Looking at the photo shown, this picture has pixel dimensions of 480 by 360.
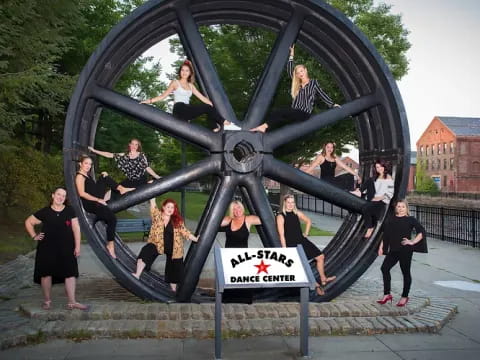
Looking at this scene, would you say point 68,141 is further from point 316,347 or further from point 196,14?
point 316,347

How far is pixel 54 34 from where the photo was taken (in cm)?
1361

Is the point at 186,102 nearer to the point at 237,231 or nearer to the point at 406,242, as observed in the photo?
the point at 237,231

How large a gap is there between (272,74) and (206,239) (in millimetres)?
2442

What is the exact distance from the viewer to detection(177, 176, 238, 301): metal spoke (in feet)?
20.6

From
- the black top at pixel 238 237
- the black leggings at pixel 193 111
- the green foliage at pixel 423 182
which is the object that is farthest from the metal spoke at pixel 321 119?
the green foliage at pixel 423 182

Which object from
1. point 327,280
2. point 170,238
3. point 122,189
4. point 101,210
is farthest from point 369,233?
point 101,210

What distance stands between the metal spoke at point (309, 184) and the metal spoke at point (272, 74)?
615 millimetres

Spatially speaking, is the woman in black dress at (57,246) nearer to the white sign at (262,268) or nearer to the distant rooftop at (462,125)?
the white sign at (262,268)

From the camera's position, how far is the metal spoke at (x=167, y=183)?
6.27 m

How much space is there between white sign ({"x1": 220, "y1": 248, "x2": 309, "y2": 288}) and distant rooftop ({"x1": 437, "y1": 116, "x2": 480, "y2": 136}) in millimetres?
66340

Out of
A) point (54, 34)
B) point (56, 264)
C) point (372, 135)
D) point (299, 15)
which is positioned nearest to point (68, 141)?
point (56, 264)

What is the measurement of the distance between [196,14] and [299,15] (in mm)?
1494

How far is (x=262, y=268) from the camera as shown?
5.09 m

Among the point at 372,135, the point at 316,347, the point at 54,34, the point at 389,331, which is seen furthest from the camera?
the point at 54,34
